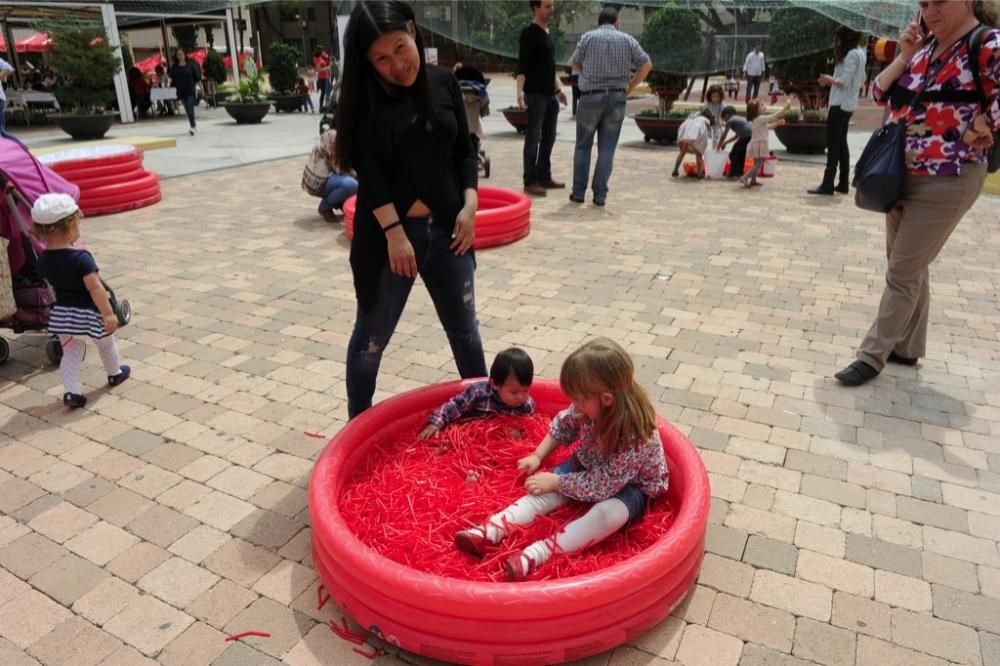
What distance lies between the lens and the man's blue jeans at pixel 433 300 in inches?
109

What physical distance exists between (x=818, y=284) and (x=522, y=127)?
10.8m

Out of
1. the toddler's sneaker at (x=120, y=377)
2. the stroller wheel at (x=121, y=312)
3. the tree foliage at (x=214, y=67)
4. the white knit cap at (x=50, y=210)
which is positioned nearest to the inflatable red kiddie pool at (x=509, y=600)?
the toddler's sneaker at (x=120, y=377)

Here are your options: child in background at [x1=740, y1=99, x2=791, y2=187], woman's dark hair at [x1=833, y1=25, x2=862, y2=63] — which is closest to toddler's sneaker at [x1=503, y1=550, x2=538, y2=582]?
woman's dark hair at [x1=833, y1=25, x2=862, y2=63]

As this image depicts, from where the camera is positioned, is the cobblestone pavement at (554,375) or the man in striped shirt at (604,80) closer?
the cobblestone pavement at (554,375)

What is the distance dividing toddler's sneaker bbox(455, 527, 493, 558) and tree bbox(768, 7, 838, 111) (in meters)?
12.1

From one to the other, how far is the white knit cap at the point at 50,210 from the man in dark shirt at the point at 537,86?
5842 mm

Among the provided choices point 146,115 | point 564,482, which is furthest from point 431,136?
point 146,115

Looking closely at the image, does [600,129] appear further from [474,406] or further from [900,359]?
[474,406]

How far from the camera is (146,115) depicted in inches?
811

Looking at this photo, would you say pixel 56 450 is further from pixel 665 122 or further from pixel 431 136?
pixel 665 122

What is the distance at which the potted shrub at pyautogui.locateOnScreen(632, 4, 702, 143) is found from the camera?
13.0m

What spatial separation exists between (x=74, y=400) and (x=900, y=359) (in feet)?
15.2

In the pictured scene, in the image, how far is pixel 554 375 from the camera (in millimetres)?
4078

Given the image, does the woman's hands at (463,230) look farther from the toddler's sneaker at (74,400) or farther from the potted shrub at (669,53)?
the potted shrub at (669,53)
